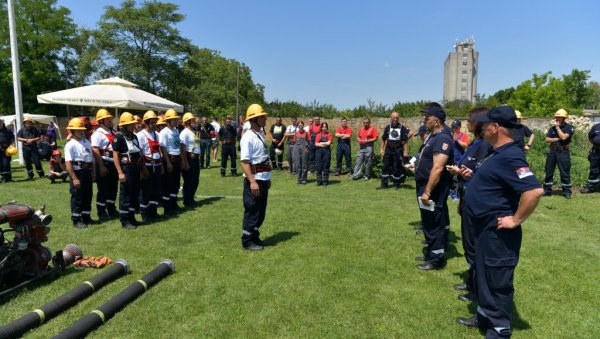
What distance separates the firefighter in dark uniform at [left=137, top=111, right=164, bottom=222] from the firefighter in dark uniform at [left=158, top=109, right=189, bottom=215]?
457mm

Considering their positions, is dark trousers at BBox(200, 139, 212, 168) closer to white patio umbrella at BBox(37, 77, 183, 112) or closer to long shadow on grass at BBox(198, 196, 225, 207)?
white patio umbrella at BBox(37, 77, 183, 112)

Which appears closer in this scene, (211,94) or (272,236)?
(272,236)

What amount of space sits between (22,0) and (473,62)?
374 feet

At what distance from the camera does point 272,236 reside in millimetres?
6973

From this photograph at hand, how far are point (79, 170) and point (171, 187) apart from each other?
203 cm

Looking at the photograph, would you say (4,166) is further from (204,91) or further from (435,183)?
(204,91)

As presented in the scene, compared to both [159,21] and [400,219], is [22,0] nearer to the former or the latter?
[159,21]

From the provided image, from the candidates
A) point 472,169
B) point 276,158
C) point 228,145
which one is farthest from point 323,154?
point 472,169

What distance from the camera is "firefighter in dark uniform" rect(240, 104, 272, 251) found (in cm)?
589

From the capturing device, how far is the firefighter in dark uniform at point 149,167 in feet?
25.4

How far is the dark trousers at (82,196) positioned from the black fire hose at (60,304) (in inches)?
112

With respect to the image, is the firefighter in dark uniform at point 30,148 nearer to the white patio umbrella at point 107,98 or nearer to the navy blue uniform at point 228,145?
the white patio umbrella at point 107,98

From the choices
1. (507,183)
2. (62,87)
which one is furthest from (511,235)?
(62,87)

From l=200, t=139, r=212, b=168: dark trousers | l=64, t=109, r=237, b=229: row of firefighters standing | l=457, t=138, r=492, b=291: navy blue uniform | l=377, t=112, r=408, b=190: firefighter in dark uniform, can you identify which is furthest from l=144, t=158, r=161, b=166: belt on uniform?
l=200, t=139, r=212, b=168: dark trousers
